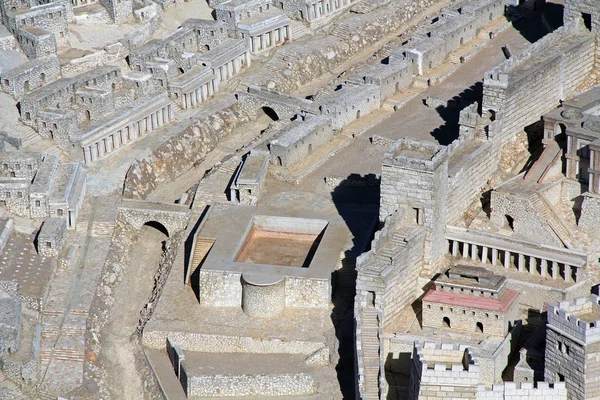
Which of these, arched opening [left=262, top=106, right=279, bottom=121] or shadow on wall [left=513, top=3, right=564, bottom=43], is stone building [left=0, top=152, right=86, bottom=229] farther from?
shadow on wall [left=513, top=3, right=564, bottom=43]

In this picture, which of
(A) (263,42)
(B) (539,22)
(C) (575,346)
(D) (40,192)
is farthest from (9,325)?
(B) (539,22)

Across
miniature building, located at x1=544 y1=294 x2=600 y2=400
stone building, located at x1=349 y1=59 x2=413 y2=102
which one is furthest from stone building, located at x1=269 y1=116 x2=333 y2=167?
miniature building, located at x1=544 y1=294 x2=600 y2=400

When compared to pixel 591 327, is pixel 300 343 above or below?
below

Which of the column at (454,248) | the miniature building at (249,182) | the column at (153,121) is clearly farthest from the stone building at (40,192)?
the column at (454,248)

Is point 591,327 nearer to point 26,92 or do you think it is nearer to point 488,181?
point 488,181

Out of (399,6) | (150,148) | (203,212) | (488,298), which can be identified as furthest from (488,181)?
(399,6)

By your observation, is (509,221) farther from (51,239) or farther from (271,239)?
(51,239)

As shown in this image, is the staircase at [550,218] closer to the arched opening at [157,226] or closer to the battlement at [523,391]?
the battlement at [523,391]
